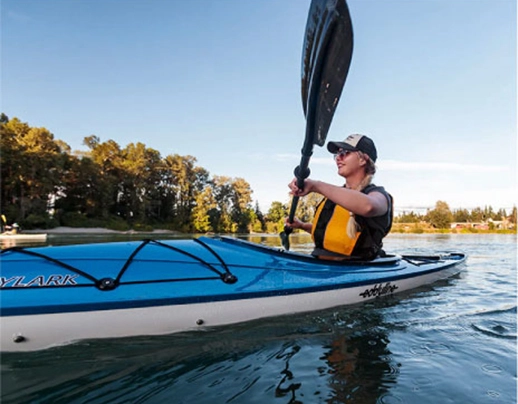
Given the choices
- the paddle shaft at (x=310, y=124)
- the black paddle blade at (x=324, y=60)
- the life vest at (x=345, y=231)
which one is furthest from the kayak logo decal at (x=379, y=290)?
the black paddle blade at (x=324, y=60)

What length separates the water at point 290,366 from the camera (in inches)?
63.7

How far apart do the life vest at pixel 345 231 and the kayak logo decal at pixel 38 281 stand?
226cm

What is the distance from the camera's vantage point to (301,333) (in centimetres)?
250

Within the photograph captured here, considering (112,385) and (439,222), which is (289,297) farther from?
(439,222)

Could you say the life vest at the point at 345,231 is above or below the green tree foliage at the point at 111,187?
below

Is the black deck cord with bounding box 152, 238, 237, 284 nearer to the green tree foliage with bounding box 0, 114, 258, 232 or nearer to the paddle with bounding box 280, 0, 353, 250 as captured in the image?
the paddle with bounding box 280, 0, 353, 250

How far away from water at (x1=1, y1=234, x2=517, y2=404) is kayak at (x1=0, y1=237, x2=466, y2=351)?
0.37 ft

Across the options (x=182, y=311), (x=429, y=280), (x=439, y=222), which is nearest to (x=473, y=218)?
(x=439, y=222)

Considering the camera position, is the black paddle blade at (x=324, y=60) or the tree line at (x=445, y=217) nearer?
the black paddle blade at (x=324, y=60)

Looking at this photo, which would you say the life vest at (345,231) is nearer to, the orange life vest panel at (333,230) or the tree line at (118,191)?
the orange life vest panel at (333,230)

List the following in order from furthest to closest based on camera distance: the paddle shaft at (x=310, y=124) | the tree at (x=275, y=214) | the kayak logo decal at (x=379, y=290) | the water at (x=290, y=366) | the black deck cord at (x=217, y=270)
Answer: the tree at (x=275, y=214) < the kayak logo decal at (x=379, y=290) < the paddle shaft at (x=310, y=124) < the black deck cord at (x=217, y=270) < the water at (x=290, y=366)

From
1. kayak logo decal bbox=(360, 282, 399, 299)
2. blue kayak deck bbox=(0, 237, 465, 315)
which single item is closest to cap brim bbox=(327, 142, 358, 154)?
blue kayak deck bbox=(0, 237, 465, 315)

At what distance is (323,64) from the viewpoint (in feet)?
8.64

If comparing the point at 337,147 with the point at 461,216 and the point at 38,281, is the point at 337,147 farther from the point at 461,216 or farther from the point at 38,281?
the point at 461,216
